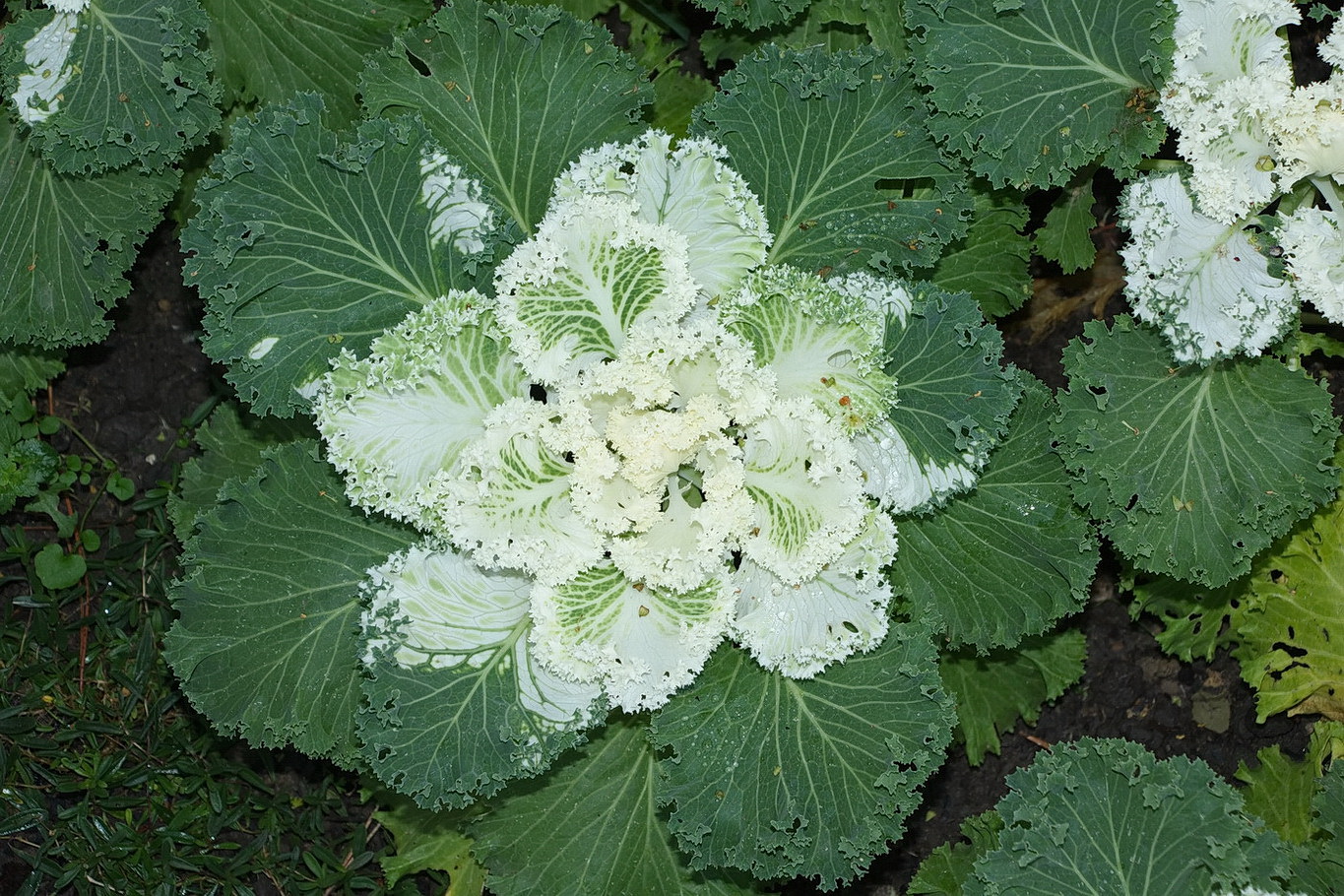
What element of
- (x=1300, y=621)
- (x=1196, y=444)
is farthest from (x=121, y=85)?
(x=1300, y=621)

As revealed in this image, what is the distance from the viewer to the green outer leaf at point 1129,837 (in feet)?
9.98

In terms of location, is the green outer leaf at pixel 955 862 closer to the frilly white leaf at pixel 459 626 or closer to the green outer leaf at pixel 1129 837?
the green outer leaf at pixel 1129 837

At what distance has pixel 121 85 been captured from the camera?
11.5ft

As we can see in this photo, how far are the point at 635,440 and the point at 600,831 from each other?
1.14 meters

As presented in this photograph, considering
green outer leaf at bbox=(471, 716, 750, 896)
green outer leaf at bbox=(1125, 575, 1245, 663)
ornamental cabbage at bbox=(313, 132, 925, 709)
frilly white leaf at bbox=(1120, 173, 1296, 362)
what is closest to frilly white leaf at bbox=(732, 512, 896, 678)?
ornamental cabbage at bbox=(313, 132, 925, 709)

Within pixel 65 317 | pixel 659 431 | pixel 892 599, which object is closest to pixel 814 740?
pixel 892 599

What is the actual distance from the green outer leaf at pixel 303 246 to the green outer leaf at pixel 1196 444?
5.50 feet

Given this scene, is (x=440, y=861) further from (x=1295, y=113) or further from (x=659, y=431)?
(x=1295, y=113)

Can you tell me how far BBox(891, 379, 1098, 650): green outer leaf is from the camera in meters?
3.26

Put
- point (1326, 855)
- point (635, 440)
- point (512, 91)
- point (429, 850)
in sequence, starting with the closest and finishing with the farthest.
Answer: point (635, 440) → point (512, 91) → point (1326, 855) → point (429, 850)

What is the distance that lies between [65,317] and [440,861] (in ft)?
6.36

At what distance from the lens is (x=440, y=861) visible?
154 inches

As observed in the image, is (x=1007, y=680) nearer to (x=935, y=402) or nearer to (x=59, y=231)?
(x=935, y=402)

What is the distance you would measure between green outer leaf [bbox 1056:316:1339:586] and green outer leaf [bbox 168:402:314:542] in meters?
2.30
